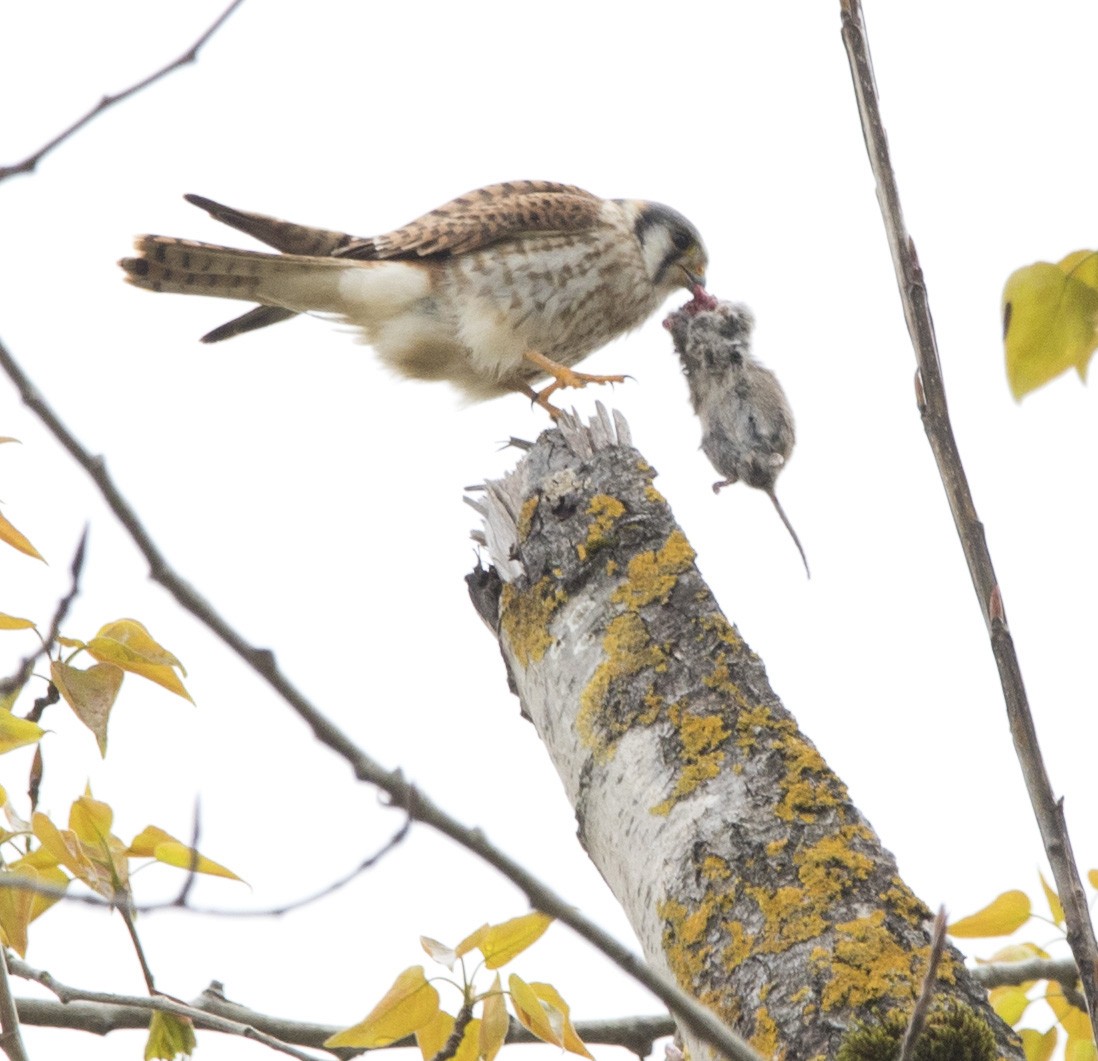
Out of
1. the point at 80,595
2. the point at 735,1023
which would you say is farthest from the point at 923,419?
the point at 735,1023

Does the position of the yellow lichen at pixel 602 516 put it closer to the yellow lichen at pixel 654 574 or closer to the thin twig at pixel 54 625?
the yellow lichen at pixel 654 574

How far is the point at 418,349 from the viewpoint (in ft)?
14.1

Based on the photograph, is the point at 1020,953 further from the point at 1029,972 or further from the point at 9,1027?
the point at 9,1027

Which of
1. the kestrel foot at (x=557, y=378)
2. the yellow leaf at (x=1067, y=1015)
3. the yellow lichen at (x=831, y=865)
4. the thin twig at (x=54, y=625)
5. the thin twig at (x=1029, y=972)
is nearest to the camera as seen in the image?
the thin twig at (x=54, y=625)

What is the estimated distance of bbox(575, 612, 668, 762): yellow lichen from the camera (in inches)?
80.7

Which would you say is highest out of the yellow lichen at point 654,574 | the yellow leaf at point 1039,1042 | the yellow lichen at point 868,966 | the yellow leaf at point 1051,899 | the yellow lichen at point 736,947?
the yellow lichen at point 654,574

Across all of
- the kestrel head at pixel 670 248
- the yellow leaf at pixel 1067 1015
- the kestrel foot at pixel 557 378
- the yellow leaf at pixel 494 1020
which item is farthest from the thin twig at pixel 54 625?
the kestrel head at pixel 670 248

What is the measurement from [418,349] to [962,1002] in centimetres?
302

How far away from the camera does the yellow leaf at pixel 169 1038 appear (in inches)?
70.7

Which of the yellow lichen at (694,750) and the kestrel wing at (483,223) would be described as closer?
the yellow lichen at (694,750)

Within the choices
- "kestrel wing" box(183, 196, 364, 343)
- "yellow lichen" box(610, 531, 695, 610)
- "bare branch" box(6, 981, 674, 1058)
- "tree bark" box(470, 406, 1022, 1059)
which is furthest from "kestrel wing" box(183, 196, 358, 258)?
"bare branch" box(6, 981, 674, 1058)

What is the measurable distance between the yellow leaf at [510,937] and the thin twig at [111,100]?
920mm

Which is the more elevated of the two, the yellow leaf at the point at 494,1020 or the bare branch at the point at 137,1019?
the bare branch at the point at 137,1019

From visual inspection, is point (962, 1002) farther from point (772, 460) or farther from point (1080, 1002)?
point (772, 460)
